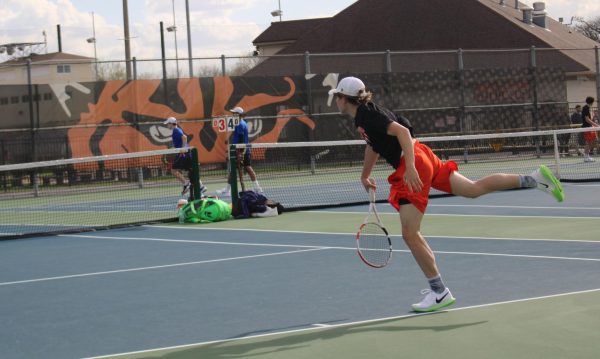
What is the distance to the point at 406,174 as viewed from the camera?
6.38 metres

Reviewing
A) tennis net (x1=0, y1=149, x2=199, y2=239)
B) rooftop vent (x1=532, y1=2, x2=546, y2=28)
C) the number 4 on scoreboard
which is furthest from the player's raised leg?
rooftop vent (x1=532, y1=2, x2=546, y2=28)

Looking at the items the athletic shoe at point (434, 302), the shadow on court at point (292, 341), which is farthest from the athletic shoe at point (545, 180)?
the shadow on court at point (292, 341)

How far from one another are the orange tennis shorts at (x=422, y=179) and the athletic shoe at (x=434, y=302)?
581 mm

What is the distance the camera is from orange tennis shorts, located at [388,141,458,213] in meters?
6.60

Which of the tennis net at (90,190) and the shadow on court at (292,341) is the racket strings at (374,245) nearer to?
the shadow on court at (292,341)

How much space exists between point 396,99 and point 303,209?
Result: 42.4 ft

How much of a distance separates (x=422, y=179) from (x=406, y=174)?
33 cm

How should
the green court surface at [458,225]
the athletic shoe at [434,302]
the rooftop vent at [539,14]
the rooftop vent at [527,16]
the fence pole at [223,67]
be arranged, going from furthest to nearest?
the rooftop vent at [539,14]
the rooftop vent at [527,16]
the fence pole at [223,67]
the green court surface at [458,225]
the athletic shoe at [434,302]

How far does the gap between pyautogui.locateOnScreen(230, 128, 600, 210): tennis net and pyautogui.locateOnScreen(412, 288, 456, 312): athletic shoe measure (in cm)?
980

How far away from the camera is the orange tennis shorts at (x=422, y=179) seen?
21.7ft

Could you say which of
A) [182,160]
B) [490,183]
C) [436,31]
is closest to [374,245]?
[490,183]

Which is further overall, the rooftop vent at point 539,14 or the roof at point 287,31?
the roof at point 287,31

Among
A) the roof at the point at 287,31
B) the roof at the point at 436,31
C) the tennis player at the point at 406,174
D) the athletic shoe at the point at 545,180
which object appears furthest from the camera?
the roof at the point at 287,31

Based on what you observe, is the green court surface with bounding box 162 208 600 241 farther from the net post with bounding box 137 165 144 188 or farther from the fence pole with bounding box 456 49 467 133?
the fence pole with bounding box 456 49 467 133
